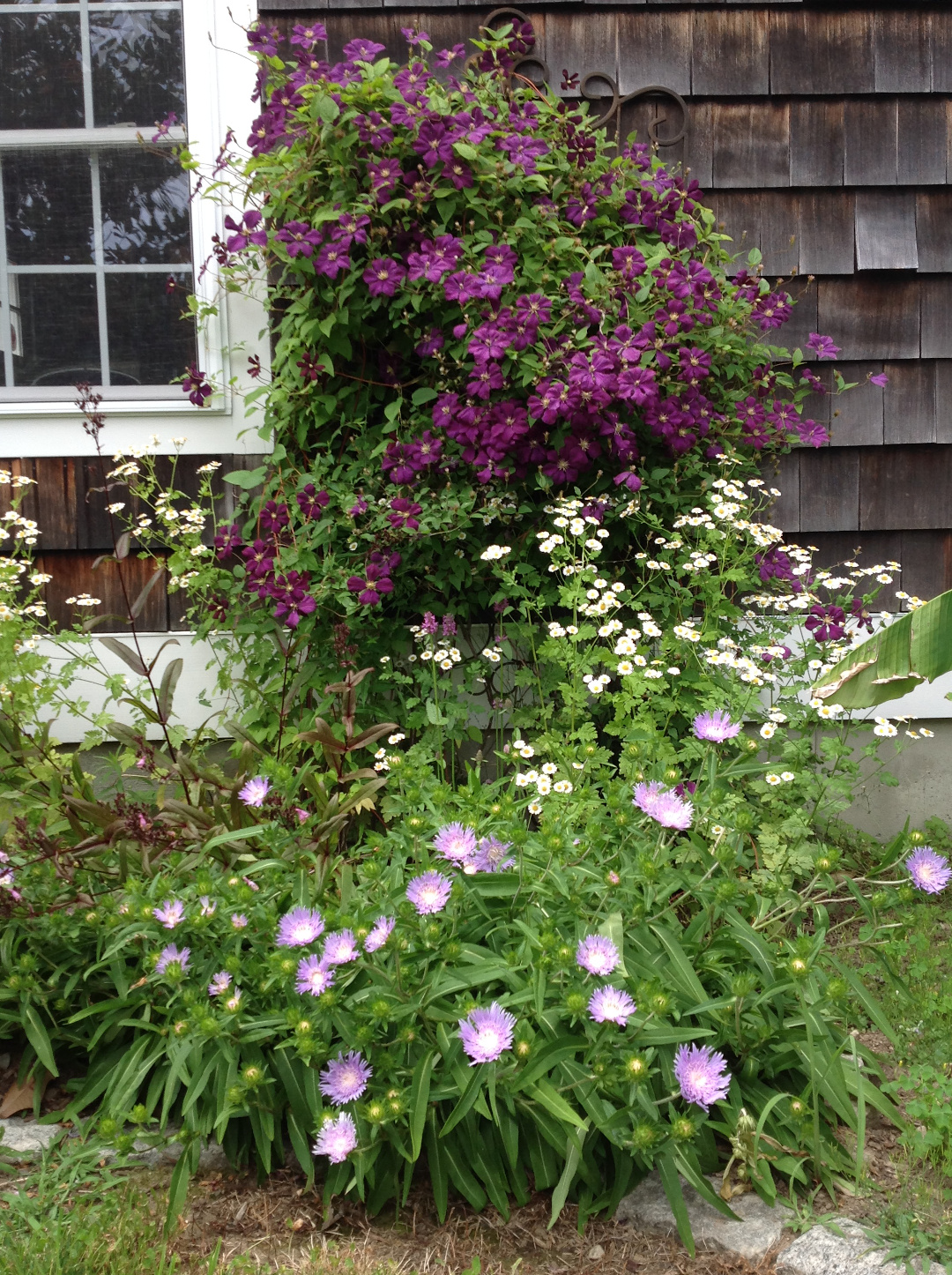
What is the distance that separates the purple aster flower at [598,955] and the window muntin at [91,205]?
2574 mm

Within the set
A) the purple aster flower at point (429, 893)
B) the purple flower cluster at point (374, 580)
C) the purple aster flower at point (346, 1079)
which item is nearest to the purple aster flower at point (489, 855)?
the purple aster flower at point (429, 893)

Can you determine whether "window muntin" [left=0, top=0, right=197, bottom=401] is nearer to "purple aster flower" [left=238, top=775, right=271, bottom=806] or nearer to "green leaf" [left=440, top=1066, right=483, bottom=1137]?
"purple aster flower" [left=238, top=775, right=271, bottom=806]

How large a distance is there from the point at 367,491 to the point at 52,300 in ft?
4.50

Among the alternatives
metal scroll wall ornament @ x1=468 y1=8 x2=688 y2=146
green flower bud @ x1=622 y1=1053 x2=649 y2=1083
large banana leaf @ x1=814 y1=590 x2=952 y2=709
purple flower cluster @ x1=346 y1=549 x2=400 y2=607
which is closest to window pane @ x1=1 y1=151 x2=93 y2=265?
metal scroll wall ornament @ x1=468 y1=8 x2=688 y2=146

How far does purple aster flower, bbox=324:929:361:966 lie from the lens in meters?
1.49

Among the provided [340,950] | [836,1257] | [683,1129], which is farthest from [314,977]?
[836,1257]

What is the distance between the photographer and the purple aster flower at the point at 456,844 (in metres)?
1.60

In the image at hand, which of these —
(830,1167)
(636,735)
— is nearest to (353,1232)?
(830,1167)

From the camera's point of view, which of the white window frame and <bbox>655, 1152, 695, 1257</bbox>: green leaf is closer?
<bbox>655, 1152, 695, 1257</bbox>: green leaf

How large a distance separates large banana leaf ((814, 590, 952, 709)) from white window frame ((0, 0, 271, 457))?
2010mm

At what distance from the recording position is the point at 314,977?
1.49 meters

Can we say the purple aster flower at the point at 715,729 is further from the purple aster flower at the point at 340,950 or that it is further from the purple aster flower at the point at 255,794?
the purple aster flower at the point at 255,794

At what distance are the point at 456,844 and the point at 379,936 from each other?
199mm

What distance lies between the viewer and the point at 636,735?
248 centimetres
